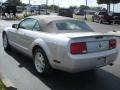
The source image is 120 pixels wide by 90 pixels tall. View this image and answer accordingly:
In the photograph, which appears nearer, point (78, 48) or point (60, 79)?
point (78, 48)

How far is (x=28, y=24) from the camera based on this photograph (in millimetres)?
8148

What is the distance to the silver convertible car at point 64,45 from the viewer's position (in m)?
6.03

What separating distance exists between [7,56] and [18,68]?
1.57 m

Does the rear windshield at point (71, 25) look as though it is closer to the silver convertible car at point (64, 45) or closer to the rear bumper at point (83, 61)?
the silver convertible car at point (64, 45)

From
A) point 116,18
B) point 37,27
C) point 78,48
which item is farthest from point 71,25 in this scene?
point 116,18

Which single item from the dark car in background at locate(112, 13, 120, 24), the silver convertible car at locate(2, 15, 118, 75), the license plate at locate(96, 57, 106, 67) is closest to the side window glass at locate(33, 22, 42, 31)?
the silver convertible car at locate(2, 15, 118, 75)

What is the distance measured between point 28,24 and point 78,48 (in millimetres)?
2559

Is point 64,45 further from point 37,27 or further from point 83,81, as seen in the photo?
point 37,27

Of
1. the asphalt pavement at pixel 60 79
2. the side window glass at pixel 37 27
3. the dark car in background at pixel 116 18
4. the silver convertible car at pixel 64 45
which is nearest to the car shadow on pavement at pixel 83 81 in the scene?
the asphalt pavement at pixel 60 79

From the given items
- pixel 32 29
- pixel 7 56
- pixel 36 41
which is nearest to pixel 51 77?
pixel 36 41

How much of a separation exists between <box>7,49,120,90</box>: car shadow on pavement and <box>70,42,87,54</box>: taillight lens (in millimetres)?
773

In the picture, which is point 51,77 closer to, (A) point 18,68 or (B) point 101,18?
(A) point 18,68

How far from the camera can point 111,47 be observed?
22.2ft

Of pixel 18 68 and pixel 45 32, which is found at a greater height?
pixel 45 32
